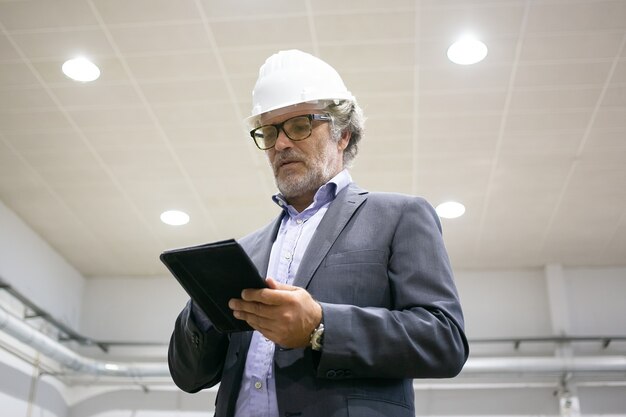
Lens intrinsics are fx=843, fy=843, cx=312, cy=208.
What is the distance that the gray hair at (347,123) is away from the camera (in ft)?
6.68

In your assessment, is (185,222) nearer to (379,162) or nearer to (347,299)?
(379,162)

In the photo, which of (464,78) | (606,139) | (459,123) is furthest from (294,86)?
(606,139)

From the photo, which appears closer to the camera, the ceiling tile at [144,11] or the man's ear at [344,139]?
the man's ear at [344,139]

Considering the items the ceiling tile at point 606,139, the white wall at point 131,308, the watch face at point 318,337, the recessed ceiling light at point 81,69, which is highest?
the recessed ceiling light at point 81,69

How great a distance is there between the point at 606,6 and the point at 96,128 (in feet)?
12.3

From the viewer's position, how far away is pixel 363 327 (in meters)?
1.54

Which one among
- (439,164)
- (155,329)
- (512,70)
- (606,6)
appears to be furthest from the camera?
(155,329)

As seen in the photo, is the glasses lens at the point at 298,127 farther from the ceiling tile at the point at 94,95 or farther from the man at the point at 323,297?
the ceiling tile at the point at 94,95

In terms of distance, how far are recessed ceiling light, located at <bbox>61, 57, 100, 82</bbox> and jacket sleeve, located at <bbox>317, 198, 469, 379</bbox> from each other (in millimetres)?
4370

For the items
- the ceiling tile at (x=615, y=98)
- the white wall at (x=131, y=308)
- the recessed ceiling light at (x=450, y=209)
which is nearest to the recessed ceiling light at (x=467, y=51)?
the ceiling tile at (x=615, y=98)

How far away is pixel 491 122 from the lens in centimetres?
629

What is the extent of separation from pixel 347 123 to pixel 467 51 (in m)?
3.59

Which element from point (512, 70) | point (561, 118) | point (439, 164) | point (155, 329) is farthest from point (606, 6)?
point (155, 329)

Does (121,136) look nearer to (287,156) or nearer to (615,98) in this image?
(615,98)
